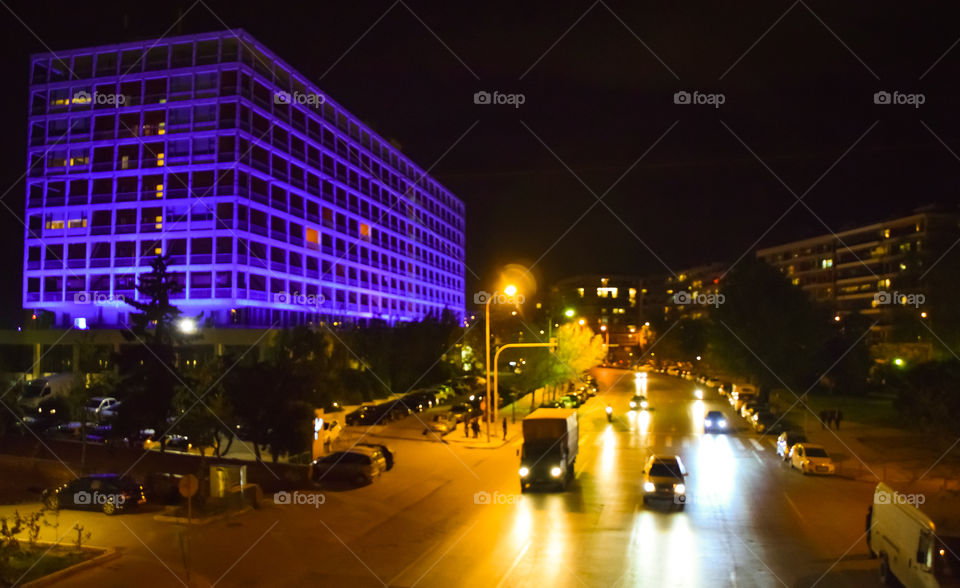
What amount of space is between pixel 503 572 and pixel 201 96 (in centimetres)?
4965

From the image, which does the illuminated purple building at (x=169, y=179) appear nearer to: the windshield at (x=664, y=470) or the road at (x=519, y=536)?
the road at (x=519, y=536)

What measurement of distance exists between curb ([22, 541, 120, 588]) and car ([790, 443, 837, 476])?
22.9m

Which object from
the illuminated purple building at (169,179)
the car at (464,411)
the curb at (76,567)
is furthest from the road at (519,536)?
the illuminated purple building at (169,179)

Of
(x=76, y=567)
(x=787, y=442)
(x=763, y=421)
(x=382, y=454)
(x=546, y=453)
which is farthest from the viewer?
(x=763, y=421)

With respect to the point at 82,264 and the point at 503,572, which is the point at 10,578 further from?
the point at 82,264

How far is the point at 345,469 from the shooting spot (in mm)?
23953

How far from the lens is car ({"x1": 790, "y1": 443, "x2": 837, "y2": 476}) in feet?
87.2

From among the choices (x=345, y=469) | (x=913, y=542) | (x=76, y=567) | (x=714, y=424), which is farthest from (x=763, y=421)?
(x=76, y=567)

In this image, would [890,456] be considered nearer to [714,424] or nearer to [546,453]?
[714,424]

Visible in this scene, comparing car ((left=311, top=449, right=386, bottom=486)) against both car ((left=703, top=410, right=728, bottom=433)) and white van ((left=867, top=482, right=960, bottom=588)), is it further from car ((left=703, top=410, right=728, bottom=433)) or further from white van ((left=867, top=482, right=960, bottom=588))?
car ((left=703, top=410, right=728, bottom=433))

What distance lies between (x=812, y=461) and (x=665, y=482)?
33.3ft

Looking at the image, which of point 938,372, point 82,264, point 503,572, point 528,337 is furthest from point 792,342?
point 82,264

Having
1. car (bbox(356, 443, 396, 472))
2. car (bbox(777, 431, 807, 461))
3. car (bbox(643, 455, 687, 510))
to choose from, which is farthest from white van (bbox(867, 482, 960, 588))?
car (bbox(777, 431, 807, 461))

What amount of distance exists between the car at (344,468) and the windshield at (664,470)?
30.9 feet
